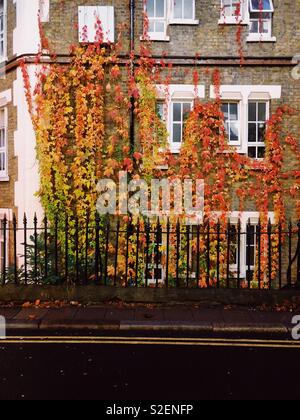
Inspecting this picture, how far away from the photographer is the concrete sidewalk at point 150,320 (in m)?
7.68

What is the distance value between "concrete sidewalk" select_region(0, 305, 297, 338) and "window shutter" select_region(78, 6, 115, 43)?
23.8 feet

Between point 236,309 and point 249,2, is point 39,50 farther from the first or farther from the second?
point 236,309

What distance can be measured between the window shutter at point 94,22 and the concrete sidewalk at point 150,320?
23.8 feet

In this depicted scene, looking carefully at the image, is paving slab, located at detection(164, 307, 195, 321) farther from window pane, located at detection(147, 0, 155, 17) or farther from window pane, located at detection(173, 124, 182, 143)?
window pane, located at detection(147, 0, 155, 17)

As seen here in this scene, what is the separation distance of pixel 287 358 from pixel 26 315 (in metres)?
4.53

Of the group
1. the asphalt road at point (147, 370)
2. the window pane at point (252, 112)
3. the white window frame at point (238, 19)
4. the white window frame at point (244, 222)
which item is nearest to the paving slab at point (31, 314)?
the asphalt road at point (147, 370)

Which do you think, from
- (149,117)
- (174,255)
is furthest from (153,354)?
(149,117)

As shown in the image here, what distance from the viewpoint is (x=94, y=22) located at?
39.5 ft

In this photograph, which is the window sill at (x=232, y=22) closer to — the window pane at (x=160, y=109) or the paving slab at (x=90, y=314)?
the window pane at (x=160, y=109)

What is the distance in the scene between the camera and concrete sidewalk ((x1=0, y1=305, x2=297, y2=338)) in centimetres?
768

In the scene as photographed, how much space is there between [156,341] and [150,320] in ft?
3.14

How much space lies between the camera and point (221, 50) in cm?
1243

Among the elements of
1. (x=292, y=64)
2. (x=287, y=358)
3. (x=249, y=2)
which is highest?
(x=249, y=2)
